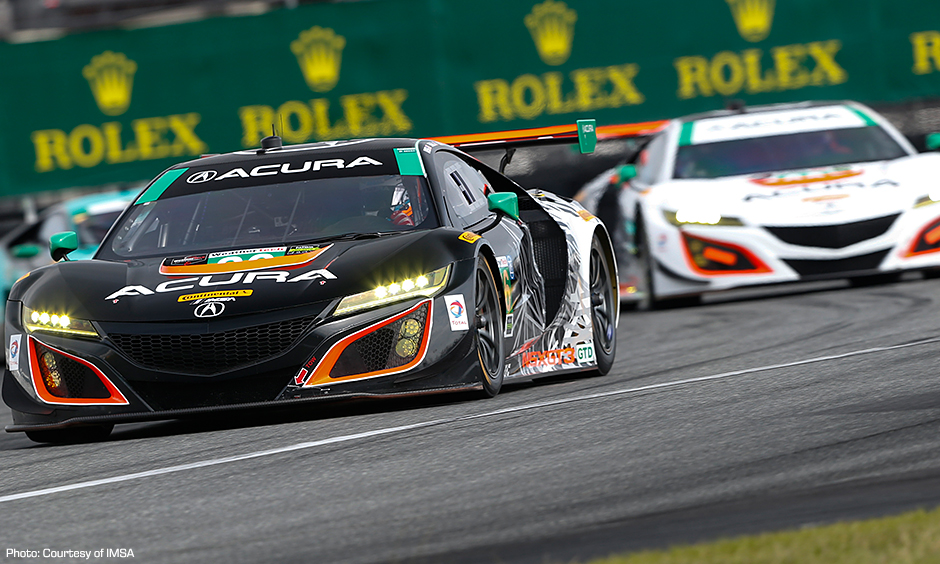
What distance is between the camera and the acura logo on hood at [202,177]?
7.79 m

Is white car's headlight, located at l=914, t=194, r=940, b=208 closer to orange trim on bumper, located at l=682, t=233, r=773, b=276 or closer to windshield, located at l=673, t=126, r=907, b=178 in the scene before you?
windshield, located at l=673, t=126, r=907, b=178

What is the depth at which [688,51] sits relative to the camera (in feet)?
54.5

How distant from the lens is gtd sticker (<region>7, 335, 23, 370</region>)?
6.80 metres

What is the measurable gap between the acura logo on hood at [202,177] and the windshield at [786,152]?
5.44 m

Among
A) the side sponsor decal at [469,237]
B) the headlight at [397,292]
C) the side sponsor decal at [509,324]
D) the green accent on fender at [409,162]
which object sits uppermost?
the green accent on fender at [409,162]

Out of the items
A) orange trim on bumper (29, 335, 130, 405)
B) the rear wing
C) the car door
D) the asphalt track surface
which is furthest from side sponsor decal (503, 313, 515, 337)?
orange trim on bumper (29, 335, 130, 405)

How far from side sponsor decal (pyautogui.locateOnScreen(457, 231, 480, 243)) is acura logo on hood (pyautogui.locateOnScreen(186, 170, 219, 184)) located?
54.7 inches

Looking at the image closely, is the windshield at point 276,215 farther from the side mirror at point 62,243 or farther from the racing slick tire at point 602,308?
the racing slick tire at point 602,308

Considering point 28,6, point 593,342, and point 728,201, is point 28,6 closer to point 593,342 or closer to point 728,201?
point 728,201

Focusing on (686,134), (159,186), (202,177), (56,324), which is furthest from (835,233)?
(56,324)

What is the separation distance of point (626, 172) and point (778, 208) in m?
1.42

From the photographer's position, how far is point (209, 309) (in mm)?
6465

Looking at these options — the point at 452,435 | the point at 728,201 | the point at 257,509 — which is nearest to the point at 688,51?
the point at 728,201

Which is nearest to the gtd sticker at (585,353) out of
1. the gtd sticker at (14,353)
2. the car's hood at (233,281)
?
the car's hood at (233,281)
